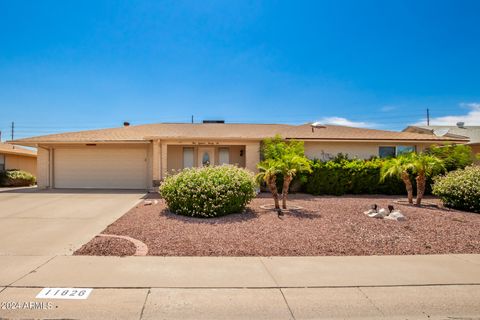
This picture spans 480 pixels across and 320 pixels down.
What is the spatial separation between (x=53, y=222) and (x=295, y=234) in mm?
6545

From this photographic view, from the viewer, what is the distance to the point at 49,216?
340 inches

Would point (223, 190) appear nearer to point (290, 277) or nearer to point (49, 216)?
point (290, 277)

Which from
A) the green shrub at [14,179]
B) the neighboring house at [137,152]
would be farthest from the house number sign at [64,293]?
the green shrub at [14,179]

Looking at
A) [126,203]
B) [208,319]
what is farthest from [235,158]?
[208,319]

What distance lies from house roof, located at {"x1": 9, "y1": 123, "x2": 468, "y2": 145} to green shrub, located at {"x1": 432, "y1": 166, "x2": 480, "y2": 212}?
17.4 feet

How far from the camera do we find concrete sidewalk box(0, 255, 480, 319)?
131 inches

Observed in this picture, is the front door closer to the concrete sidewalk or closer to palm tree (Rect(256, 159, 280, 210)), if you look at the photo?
palm tree (Rect(256, 159, 280, 210))

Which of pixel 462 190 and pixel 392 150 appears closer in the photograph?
pixel 462 190

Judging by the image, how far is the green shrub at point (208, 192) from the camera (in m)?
8.04

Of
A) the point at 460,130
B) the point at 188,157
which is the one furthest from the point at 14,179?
the point at 460,130

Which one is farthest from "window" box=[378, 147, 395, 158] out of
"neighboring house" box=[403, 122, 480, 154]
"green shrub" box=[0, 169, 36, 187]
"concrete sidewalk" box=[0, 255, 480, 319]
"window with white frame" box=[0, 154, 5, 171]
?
"window with white frame" box=[0, 154, 5, 171]

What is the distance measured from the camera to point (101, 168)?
1672 cm

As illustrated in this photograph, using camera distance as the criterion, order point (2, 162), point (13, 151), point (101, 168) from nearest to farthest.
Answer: point (101, 168), point (2, 162), point (13, 151)

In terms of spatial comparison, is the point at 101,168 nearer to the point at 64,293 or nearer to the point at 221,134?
the point at 221,134
